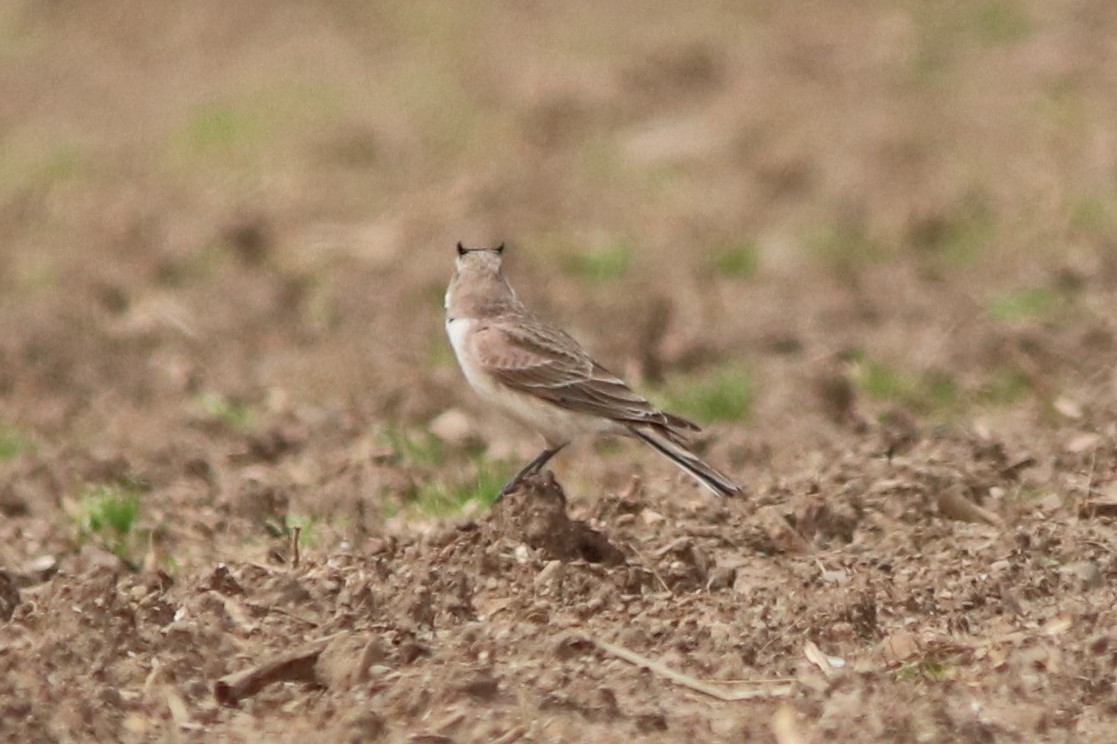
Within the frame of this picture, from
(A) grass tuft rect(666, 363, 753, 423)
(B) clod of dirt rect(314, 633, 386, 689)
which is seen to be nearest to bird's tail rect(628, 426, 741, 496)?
(B) clod of dirt rect(314, 633, 386, 689)

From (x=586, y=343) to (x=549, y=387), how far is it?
11.7ft

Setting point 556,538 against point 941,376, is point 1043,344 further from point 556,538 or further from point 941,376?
point 556,538

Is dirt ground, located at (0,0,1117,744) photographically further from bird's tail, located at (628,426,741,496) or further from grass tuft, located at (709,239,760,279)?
bird's tail, located at (628,426,741,496)

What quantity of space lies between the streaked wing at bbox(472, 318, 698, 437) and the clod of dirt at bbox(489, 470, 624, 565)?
860 mm

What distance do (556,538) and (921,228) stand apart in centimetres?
715

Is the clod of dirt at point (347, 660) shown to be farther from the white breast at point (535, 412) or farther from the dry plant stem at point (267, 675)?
the white breast at point (535, 412)

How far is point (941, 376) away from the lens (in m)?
10.8

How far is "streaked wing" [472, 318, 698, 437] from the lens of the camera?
327 inches

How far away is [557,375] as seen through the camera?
843 centimetres

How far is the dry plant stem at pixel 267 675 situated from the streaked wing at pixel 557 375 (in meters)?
2.21

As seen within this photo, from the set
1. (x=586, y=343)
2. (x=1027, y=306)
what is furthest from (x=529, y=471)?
(x=1027, y=306)

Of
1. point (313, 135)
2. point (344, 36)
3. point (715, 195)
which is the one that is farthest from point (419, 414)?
point (344, 36)

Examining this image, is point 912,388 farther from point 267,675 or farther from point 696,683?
point 267,675

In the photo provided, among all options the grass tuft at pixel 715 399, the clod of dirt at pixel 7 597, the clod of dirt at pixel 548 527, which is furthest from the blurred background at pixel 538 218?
the clod of dirt at pixel 7 597
